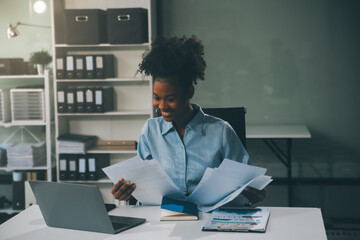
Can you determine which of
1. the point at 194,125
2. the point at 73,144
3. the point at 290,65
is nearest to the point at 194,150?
the point at 194,125

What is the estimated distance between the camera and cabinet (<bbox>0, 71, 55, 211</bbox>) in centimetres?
424

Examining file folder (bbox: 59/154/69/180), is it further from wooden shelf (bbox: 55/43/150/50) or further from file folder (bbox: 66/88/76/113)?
wooden shelf (bbox: 55/43/150/50)

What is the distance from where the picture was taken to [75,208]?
1.53 metres

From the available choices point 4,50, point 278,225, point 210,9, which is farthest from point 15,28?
point 278,225

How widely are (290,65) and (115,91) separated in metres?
1.63

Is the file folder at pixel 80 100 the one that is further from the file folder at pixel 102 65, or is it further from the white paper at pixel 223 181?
the white paper at pixel 223 181

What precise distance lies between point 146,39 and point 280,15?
1.27 meters

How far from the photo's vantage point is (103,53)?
14.6ft

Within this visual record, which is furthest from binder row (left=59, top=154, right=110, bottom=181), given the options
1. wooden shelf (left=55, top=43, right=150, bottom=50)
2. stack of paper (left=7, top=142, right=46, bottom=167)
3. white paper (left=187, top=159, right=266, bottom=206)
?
white paper (left=187, top=159, right=266, bottom=206)

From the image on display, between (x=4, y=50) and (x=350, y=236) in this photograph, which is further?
(x=4, y=50)

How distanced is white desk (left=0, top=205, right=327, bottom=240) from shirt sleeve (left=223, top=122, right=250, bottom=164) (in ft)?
0.84

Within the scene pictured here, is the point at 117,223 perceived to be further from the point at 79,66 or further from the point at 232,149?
the point at 79,66

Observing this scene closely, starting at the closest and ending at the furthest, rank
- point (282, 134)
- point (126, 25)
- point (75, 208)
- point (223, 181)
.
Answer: point (75, 208) < point (223, 181) < point (282, 134) < point (126, 25)

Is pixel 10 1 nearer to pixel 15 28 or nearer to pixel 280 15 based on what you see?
pixel 15 28
